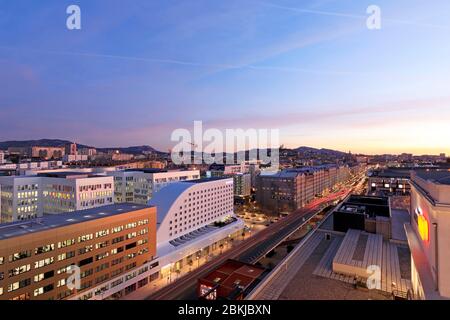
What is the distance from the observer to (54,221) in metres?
21.9

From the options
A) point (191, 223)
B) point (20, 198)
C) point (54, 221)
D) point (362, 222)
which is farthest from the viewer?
point (20, 198)

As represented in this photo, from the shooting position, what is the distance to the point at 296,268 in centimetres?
1280

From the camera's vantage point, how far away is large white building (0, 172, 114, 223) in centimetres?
3778

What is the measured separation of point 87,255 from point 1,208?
102 feet

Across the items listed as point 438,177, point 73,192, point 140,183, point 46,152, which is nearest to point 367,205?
point 438,177

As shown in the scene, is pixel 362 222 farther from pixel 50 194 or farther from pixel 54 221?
pixel 50 194

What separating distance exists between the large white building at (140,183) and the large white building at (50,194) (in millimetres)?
7160

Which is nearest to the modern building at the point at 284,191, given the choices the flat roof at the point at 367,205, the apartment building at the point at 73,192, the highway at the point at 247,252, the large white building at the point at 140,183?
the highway at the point at 247,252

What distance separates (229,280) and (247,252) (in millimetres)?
12766

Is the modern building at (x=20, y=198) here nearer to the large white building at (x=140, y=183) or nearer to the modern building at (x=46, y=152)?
the large white building at (x=140, y=183)

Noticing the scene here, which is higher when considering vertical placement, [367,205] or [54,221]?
[367,205]

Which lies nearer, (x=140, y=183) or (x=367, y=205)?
(x=367, y=205)

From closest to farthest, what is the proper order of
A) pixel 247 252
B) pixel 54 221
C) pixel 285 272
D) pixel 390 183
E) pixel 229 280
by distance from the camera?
pixel 285 272 < pixel 229 280 < pixel 54 221 < pixel 247 252 < pixel 390 183

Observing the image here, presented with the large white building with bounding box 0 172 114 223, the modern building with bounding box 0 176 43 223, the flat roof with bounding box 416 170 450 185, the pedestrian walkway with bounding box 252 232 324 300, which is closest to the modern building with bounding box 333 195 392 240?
the pedestrian walkway with bounding box 252 232 324 300
